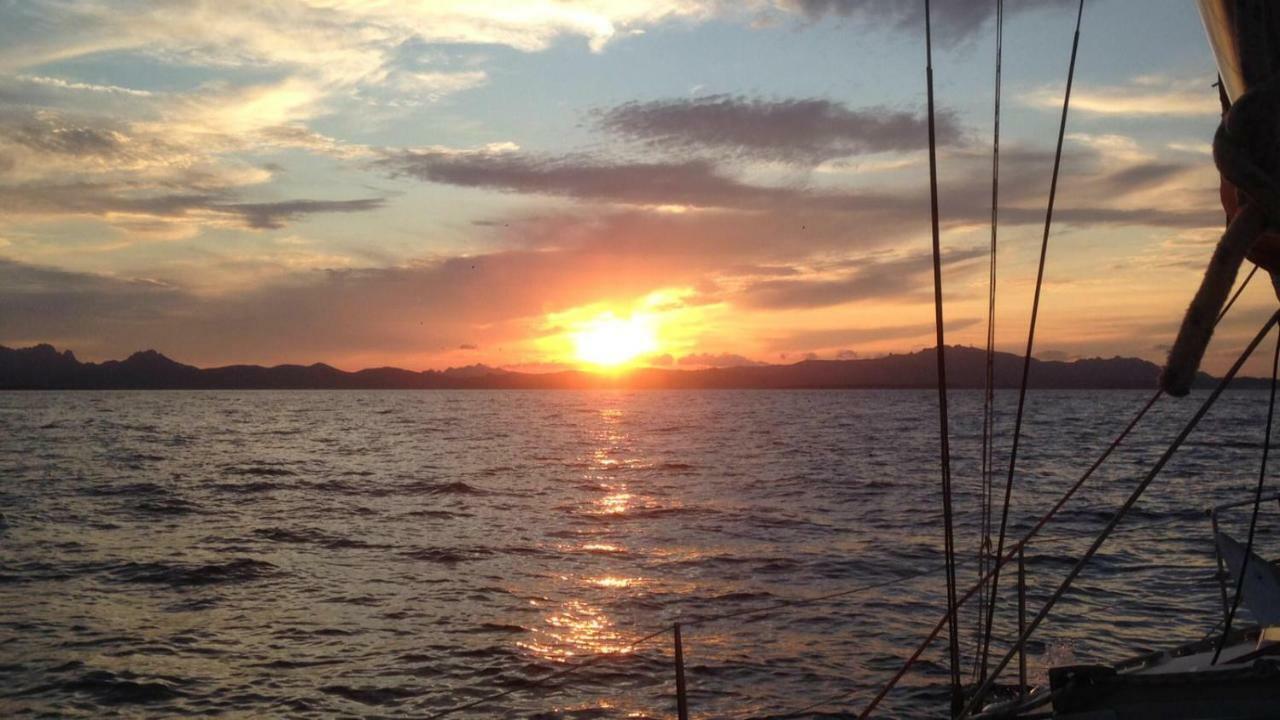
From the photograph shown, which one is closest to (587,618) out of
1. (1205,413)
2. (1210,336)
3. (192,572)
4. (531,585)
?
(531,585)

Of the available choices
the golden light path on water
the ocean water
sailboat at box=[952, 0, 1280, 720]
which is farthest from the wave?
sailboat at box=[952, 0, 1280, 720]

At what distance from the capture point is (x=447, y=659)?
16.6 metres

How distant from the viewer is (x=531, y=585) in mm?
22688

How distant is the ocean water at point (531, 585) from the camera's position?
1506 cm

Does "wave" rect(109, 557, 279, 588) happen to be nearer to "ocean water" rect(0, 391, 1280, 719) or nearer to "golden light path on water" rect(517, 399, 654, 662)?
"ocean water" rect(0, 391, 1280, 719)

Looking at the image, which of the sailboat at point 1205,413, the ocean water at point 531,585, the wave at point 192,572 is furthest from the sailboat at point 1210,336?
the wave at point 192,572

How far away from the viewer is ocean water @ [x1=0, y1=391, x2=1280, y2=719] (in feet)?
49.4

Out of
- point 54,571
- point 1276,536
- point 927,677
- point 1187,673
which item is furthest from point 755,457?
point 1187,673

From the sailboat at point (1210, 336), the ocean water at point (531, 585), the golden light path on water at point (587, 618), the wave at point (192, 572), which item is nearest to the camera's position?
the sailboat at point (1210, 336)

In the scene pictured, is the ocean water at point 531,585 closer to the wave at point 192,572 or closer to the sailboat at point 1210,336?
the wave at point 192,572

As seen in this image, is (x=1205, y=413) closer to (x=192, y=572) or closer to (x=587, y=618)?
(x=587, y=618)

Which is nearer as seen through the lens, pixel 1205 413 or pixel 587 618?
pixel 1205 413

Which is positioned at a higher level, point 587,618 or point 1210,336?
point 1210,336

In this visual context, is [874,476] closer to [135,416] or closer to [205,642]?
[205,642]
